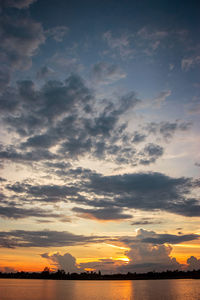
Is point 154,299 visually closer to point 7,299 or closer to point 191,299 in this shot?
point 191,299

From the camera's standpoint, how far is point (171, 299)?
135500mm

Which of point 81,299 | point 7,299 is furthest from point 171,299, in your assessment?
point 7,299

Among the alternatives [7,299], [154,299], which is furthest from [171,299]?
[7,299]

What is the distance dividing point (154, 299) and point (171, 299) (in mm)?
10102

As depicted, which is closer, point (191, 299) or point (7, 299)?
point (7, 299)

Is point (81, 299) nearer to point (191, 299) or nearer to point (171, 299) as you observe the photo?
point (171, 299)

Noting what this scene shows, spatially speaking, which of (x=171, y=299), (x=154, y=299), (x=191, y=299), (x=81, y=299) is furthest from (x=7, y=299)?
(x=191, y=299)

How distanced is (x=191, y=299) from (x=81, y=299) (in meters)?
59.1

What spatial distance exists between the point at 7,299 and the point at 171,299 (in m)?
85.3

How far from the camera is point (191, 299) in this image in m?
135

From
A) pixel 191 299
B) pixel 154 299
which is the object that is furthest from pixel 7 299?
pixel 191 299

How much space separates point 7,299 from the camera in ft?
413

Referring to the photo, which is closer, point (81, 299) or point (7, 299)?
point (7, 299)

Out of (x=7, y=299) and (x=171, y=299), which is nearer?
(x=7, y=299)
